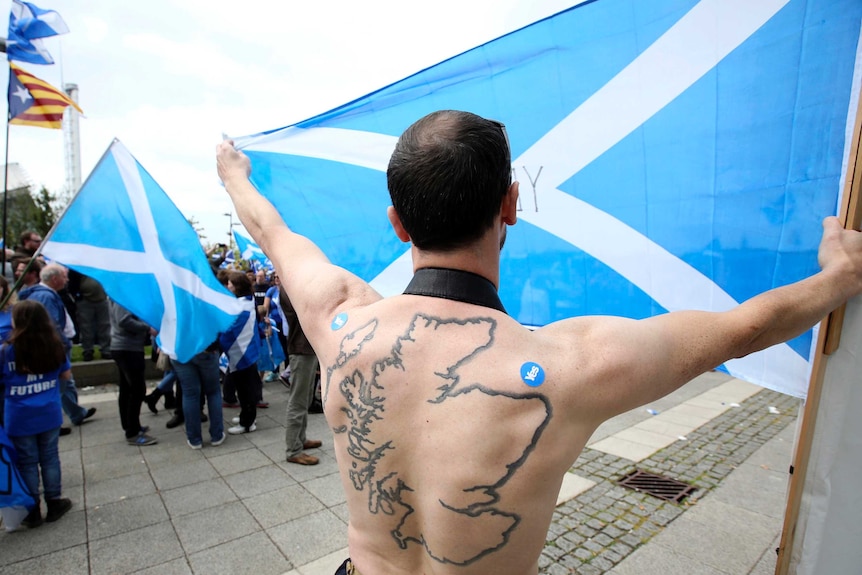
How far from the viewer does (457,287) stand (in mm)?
1085

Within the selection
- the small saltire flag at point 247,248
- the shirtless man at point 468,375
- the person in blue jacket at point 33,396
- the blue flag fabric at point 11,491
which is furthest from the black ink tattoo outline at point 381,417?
the small saltire flag at point 247,248

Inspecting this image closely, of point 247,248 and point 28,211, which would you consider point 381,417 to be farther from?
point 28,211

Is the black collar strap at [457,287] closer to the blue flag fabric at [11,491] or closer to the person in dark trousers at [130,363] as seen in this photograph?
the blue flag fabric at [11,491]

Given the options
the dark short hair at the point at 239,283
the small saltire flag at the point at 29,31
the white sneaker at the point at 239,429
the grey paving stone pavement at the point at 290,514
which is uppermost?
the small saltire flag at the point at 29,31

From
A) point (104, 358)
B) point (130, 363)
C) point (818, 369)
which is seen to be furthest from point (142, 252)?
point (104, 358)

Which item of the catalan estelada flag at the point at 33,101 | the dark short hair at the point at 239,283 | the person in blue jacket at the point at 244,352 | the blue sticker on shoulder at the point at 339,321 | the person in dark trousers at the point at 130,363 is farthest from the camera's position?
the dark short hair at the point at 239,283

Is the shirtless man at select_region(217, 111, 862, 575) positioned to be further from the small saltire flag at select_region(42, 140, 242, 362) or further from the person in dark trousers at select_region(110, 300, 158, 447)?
the person in dark trousers at select_region(110, 300, 158, 447)

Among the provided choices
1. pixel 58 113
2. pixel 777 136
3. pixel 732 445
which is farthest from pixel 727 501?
pixel 58 113

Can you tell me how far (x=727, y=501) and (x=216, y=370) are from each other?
15.6 ft

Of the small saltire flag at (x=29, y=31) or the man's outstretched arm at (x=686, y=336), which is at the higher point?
the small saltire flag at (x=29, y=31)

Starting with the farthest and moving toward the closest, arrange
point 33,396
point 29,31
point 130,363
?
point 130,363
point 29,31
point 33,396

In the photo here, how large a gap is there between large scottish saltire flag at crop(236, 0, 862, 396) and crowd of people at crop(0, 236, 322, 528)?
2961 mm

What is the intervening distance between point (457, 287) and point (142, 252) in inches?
139

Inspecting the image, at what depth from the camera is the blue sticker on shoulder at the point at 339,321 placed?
1.19 metres
